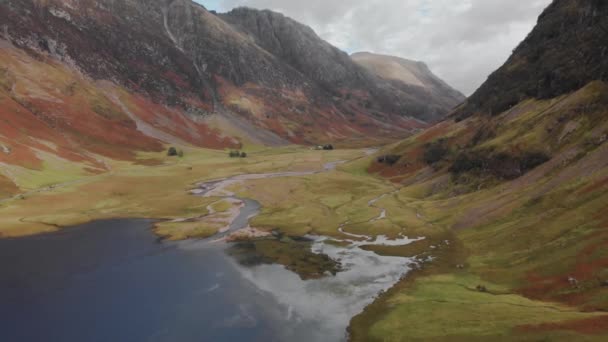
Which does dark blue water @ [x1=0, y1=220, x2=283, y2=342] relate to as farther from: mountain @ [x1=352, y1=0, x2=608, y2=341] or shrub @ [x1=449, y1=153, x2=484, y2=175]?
shrub @ [x1=449, y1=153, x2=484, y2=175]

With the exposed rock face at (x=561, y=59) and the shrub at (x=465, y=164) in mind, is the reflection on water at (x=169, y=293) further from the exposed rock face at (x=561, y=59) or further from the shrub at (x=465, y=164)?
the exposed rock face at (x=561, y=59)

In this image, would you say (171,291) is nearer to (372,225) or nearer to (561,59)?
(372,225)

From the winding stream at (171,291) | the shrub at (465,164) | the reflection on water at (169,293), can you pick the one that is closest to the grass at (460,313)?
the winding stream at (171,291)

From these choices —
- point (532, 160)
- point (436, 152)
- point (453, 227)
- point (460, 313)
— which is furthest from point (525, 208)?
point (436, 152)

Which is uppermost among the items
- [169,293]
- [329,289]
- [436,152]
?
[436,152]

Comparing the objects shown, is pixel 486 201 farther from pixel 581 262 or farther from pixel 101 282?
pixel 101 282
